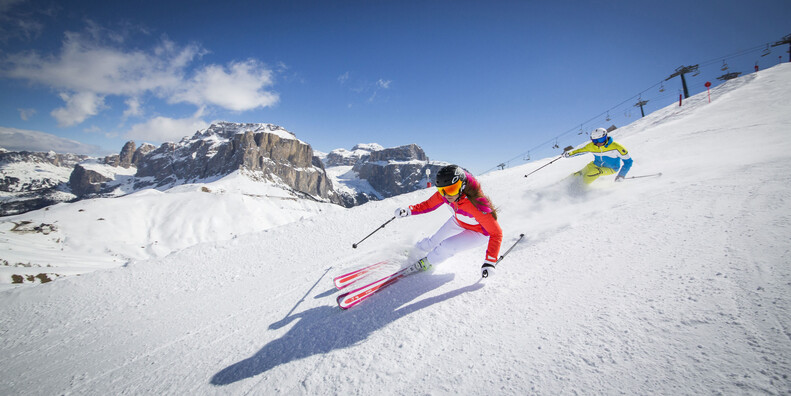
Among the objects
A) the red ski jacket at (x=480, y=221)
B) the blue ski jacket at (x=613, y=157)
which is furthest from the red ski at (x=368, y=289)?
the blue ski jacket at (x=613, y=157)

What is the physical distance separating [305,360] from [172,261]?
619cm

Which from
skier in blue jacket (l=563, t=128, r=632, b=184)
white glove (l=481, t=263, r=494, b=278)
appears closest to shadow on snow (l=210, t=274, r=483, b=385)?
white glove (l=481, t=263, r=494, b=278)

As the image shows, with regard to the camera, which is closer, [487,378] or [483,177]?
[487,378]

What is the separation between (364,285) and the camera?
4367mm

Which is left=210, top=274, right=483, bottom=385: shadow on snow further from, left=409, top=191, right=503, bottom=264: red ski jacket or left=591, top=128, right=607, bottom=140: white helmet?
left=591, top=128, right=607, bottom=140: white helmet

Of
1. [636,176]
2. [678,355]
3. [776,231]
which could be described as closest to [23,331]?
[678,355]

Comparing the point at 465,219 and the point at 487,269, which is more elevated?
the point at 465,219

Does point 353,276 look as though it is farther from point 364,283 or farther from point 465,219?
point 465,219

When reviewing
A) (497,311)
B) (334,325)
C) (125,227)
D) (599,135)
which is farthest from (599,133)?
(125,227)

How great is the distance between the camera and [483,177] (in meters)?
13.0

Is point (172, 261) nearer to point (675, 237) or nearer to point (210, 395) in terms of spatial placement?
point (210, 395)

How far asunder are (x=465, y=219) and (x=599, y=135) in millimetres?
6697

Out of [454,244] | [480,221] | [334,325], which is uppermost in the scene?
[480,221]

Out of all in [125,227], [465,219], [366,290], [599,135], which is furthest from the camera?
[125,227]
